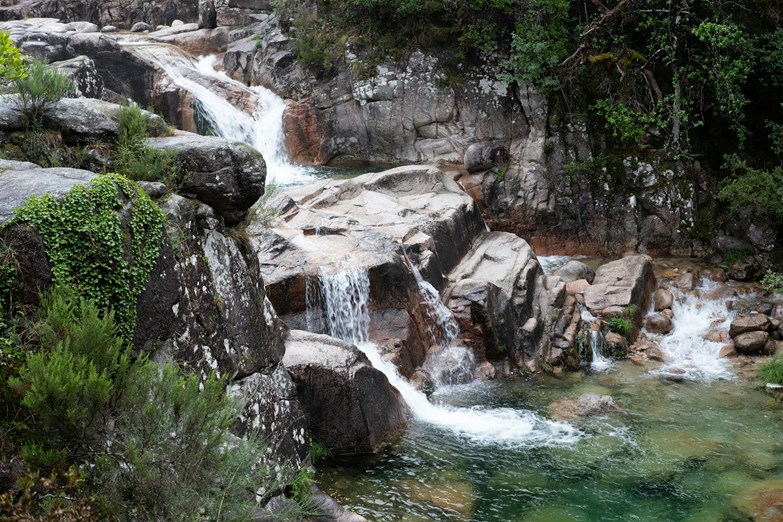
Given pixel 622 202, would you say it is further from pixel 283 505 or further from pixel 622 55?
pixel 283 505

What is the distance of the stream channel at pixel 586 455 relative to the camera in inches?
346

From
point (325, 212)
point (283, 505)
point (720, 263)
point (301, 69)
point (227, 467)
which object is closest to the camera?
point (227, 467)

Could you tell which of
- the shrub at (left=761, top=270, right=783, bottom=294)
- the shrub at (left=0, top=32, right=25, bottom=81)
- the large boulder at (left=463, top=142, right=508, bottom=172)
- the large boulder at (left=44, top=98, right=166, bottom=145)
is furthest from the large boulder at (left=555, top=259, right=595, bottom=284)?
the shrub at (left=0, top=32, right=25, bottom=81)

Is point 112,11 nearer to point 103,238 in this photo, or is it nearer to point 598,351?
point 598,351

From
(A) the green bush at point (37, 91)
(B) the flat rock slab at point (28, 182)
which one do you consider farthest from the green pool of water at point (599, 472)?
(A) the green bush at point (37, 91)

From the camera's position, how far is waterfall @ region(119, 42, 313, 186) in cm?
2028

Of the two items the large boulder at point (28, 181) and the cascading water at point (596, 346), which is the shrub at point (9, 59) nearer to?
the large boulder at point (28, 181)

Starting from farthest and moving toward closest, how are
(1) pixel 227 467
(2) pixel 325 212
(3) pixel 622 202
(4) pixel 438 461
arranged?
(3) pixel 622 202
(2) pixel 325 212
(4) pixel 438 461
(1) pixel 227 467

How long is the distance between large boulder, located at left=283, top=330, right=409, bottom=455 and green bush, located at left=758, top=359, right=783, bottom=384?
22.9ft

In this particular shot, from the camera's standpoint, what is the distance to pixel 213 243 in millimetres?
7777

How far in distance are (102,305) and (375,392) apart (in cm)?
482

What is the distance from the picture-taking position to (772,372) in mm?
12414

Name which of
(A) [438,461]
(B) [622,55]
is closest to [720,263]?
(B) [622,55]

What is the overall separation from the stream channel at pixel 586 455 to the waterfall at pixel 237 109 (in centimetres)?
942
